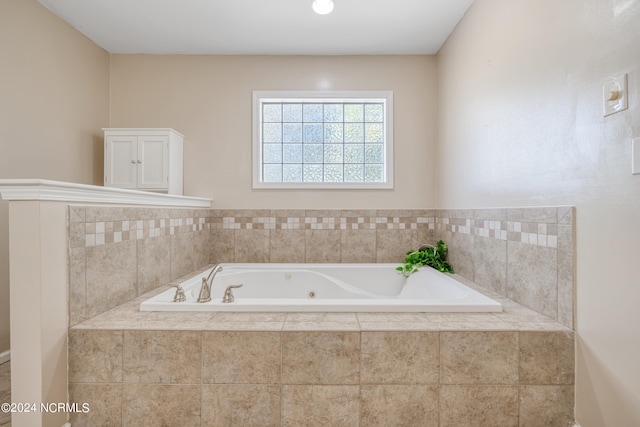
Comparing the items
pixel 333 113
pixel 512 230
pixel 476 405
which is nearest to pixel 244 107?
pixel 333 113

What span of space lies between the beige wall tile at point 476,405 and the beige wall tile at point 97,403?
1.40 m

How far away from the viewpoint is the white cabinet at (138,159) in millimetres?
2627

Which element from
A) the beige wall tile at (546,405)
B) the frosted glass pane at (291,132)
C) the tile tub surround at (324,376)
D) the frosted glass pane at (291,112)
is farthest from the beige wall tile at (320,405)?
the frosted glass pane at (291,112)

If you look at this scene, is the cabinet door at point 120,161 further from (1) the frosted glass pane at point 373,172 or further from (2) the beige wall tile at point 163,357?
(1) the frosted glass pane at point 373,172

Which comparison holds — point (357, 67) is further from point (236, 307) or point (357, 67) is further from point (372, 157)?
point (236, 307)

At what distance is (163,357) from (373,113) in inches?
105

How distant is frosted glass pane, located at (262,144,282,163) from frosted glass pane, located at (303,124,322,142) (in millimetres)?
287

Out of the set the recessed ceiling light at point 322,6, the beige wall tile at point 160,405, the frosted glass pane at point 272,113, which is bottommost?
the beige wall tile at point 160,405

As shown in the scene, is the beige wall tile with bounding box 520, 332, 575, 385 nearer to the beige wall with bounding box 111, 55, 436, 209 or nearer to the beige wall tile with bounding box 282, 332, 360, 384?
the beige wall tile with bounding box 282, 332, 360, 384

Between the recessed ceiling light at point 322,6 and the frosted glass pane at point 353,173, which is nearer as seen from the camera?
the recessed ceiling light at point 322,6

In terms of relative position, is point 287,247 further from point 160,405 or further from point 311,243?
point 160,405

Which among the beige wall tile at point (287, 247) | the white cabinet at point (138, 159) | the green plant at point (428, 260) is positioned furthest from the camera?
the beige wall tile at point (287, 247)

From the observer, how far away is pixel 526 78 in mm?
1626

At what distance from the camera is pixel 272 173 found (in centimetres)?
305
